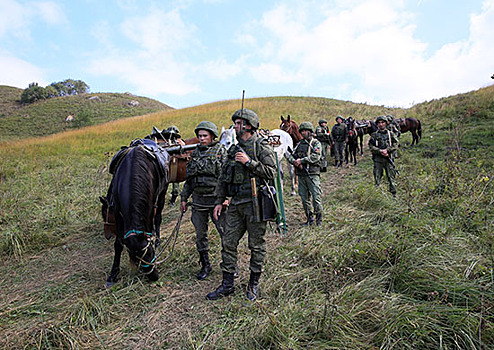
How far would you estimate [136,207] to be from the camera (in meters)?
3.26

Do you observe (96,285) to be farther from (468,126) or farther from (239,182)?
(468,126)

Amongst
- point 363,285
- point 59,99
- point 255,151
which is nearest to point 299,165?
point 255,151

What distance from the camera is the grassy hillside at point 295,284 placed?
7.55ft

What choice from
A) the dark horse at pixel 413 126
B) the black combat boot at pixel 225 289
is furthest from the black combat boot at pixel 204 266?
the dark horse at pixel 413 126

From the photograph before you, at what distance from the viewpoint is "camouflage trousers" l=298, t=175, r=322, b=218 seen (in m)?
5.13

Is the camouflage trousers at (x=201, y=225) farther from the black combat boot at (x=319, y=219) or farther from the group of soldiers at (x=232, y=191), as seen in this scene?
the black combat boot at (x=319, y=219)

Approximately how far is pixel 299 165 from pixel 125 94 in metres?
54.7

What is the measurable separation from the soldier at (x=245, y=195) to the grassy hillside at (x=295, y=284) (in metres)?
0.24

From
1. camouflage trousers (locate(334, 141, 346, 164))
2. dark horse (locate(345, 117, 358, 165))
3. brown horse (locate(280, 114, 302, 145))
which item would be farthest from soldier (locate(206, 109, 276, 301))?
dark horse (locate(345, 117, 358, 165))

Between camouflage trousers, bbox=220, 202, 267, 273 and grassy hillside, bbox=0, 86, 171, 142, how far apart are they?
30.3 m

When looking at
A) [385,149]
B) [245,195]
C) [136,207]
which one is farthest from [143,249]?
[385,149]

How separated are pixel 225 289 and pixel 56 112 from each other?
42756mm

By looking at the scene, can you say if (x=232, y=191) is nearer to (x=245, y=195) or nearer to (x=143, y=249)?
(x=245, y=195)

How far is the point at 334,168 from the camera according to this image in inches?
427
